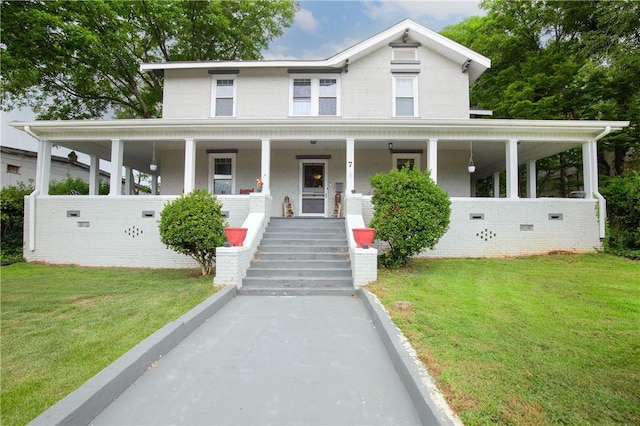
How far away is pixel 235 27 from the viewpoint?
692 inches

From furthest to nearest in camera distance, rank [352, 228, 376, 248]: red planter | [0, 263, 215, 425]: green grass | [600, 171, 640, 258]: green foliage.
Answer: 1. [600, 171, 640, 258]: green foliage
2. [352, 228, 376, 248]: red planter
3. [0, 263, 215, 425]: green grass

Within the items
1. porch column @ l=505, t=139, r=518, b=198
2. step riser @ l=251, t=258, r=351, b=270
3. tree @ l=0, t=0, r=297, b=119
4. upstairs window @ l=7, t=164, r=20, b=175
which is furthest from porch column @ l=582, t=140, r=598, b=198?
upstairs window @ l=7, t=164, r=20, b=175

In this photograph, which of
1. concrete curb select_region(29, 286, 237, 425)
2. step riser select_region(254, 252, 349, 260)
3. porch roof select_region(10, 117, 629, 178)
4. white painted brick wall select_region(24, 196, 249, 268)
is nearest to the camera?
concrete curb select_region(29, 286, 237, 425)

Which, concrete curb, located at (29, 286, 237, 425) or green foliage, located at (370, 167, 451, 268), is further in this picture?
green foliage, located at (370, 167, 451, 268)

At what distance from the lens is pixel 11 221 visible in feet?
32.8

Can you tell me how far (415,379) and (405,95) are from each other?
10970mm

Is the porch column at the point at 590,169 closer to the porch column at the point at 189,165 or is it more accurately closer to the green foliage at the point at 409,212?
the green foliage at the point at 409,212

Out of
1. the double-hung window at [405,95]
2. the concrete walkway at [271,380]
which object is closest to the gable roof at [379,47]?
the double-hung window at [405,95]

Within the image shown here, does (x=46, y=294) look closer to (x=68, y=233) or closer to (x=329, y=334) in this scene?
(x=68, y=233)

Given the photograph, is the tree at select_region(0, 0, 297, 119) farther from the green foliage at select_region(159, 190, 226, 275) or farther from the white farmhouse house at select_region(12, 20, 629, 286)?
the green foliage at select_region(159, 190, 226, 275)

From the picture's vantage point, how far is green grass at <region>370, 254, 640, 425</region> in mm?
2133

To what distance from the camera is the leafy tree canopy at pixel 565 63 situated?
1095cm

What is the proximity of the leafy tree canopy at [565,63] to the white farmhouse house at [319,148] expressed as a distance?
3.49 m

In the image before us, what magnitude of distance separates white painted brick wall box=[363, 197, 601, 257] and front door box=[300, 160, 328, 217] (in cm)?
277
